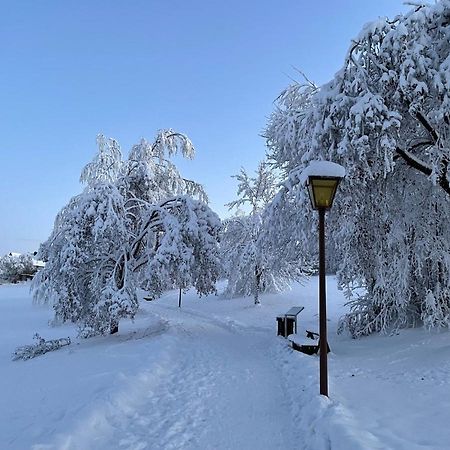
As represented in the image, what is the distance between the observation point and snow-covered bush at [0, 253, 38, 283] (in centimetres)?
6181

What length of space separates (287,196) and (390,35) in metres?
4.48

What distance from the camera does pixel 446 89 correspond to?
23.8 feet

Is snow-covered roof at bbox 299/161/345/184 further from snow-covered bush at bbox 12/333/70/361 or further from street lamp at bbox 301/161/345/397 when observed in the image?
snow-covered bush at bbox 12/333/70/361

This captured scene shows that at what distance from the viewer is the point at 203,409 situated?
18.6ft

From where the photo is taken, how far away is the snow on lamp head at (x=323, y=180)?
230 inches

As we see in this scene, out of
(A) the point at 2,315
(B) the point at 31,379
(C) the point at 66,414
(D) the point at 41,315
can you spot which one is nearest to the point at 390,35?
(C) the point at 66,414

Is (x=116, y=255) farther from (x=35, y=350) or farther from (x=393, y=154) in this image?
(x=393, y=154)

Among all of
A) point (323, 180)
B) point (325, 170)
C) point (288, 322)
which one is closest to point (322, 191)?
point (323, 180)

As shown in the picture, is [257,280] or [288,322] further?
[257,280]

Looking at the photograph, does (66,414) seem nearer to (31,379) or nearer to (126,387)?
(126,387)

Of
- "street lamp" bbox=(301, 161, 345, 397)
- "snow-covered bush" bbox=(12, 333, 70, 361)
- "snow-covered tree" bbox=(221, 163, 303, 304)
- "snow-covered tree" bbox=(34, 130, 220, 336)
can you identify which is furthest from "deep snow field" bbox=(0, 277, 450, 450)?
"snow-covered tree" bbox=(221, 163, 303, 304)

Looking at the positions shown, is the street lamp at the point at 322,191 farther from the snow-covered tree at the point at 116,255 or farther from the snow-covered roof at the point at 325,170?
the snow-covered tree at the point at 116,255

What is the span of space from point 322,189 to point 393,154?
282cm

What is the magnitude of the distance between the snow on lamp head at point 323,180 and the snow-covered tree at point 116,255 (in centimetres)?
664
